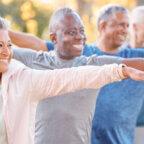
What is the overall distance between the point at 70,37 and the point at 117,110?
47 cm

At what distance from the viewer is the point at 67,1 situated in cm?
763

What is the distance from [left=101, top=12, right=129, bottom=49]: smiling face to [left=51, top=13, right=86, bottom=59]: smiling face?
1.21ft

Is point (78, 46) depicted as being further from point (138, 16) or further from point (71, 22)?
point (138, 16)

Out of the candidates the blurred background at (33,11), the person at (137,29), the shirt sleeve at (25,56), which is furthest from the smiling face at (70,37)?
the blurred background at (33,11)

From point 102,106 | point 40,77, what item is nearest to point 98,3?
point 102,106

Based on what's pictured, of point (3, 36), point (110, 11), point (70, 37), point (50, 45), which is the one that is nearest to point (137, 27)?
point (110, 11)

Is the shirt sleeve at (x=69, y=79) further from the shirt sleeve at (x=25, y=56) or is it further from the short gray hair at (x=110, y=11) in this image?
the short gray hair at (x=110, y=11)

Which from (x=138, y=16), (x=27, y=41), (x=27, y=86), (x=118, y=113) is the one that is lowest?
(x=118, y=113)

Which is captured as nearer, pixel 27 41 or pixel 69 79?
pixel 69 79

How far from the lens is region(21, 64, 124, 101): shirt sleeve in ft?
8.39

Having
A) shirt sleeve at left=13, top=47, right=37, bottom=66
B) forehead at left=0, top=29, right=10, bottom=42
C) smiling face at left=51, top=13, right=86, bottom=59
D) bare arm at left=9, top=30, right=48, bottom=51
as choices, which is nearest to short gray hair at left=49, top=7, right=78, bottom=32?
smiling face at left=51, top=13, right=86, bottom=59

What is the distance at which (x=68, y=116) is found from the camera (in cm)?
295

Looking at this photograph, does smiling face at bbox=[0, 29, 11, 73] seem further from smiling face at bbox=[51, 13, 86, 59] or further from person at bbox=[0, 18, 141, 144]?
smiling face at bbox=[51, 13, 86, 59]

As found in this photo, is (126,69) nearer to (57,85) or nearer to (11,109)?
(57,85)
